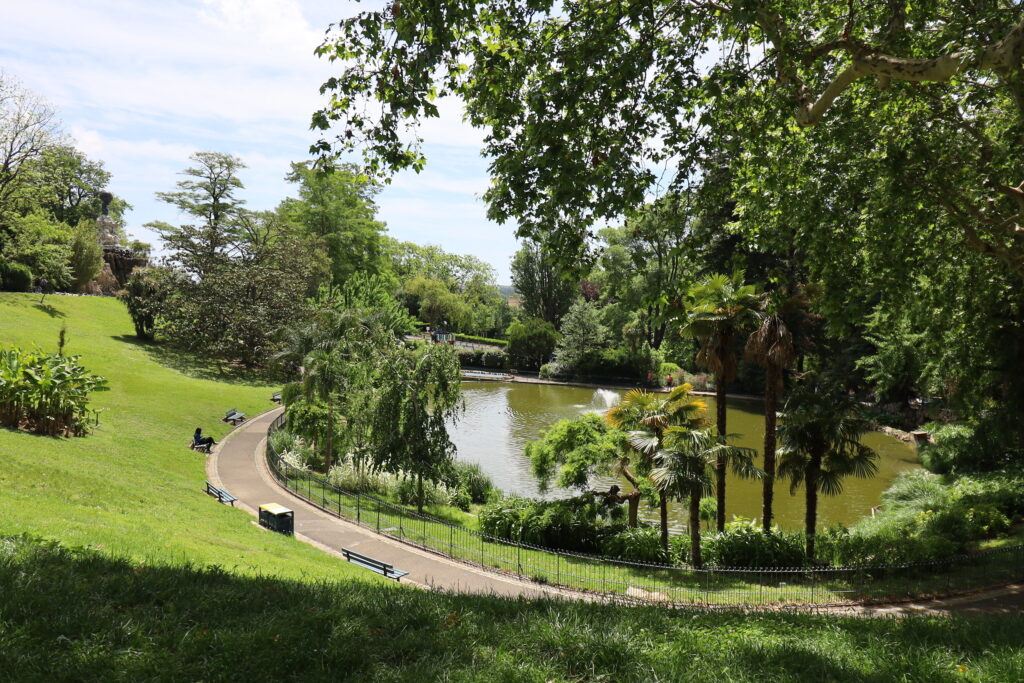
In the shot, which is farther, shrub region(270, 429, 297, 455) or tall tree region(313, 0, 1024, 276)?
shrub region(270, 429, 297, 455)

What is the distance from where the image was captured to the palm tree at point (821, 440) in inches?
556

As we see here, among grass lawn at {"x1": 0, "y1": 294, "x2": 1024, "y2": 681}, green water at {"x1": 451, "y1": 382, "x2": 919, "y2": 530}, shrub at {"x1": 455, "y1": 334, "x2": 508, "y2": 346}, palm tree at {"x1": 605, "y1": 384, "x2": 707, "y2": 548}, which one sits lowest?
green water at {"x1": 451, "y1": 382, "x2": 919, "y2": 530}

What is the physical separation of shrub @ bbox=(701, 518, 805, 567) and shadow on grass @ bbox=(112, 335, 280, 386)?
33.2 m

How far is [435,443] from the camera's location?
1911 centimetres

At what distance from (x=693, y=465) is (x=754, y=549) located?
3.11 metres

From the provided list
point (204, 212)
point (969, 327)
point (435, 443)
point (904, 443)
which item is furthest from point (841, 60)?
point (204, 212)

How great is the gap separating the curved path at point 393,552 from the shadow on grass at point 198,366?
595 inches

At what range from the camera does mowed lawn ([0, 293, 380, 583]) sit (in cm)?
918

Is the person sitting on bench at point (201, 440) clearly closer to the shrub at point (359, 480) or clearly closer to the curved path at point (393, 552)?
the curved path at point (393, 552)

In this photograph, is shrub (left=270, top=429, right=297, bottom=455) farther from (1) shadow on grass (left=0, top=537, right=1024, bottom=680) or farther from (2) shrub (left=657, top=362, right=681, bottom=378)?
(2) shrub (left=657, top=362, right=681, bottom=378)

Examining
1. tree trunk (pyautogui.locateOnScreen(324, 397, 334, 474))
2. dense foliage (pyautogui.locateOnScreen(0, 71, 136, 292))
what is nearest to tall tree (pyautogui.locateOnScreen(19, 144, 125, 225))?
A: dense foliage (pyautogui.locateOnScreen(0, 71, 136, 292))

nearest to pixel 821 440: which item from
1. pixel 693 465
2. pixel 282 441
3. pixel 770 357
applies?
pixel 770 357

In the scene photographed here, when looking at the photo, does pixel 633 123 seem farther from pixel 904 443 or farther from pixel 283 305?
pixel 283 305

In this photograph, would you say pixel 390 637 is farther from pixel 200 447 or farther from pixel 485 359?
pixel 485 359
